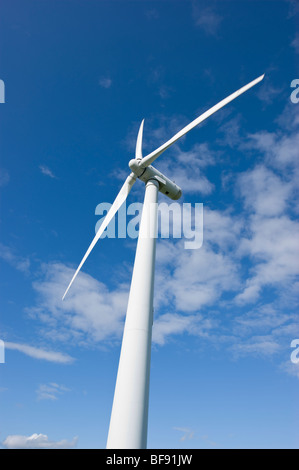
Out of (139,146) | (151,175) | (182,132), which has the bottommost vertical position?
(151,175)

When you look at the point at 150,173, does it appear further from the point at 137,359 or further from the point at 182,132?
the point at 137,359

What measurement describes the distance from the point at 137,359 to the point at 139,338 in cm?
85

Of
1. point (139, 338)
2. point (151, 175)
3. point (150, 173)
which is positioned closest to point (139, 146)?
point (150, 173)

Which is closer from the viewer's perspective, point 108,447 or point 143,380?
point 108,447

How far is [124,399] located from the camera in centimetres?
1138

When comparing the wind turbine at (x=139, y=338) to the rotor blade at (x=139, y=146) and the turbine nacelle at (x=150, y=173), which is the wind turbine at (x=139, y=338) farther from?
the rotor blade at (x=139, y=146)

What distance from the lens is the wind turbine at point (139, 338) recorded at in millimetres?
10867

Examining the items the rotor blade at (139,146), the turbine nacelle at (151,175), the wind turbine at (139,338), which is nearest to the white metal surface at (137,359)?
the wind turbine at (139,338)

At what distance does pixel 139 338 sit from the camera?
1280 cm

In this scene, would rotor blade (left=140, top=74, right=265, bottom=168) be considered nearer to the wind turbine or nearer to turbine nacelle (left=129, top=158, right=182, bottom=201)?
the wind turbine

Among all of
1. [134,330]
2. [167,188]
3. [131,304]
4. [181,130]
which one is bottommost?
[134,330]
